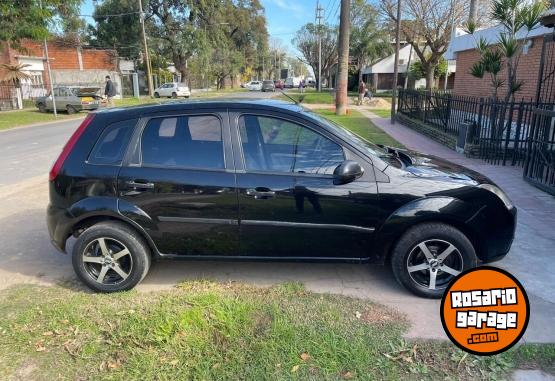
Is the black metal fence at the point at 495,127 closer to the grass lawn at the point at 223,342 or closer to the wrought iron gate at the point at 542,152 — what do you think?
the wrought iron gate at the point at 542,152

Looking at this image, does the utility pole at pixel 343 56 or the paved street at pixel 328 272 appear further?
the utility pole at pixel 343 56

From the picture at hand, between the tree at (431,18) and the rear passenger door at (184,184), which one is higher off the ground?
the tree at (431,18)

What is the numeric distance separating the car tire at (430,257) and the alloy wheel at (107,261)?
7.78 feet

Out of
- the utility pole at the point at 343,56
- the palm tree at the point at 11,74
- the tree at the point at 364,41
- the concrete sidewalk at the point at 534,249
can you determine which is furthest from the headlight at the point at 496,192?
the tree at the point at 364,41

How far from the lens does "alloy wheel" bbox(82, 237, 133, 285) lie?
3.79m

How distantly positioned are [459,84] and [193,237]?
1827 centimetres

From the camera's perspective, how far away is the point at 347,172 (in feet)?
11.2

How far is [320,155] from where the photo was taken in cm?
369

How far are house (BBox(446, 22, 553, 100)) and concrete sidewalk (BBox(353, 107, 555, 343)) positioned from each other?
5.22 meters

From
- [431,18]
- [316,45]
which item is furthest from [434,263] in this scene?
[316,45]

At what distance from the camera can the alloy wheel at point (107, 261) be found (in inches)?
149

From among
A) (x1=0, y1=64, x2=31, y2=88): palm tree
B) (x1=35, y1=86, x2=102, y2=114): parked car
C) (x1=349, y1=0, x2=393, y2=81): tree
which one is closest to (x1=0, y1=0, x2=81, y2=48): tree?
(x1=35, y1=86, x2=102, y2=114): parked car

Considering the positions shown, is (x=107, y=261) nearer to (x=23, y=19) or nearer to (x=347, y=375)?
(x=347, y=375)

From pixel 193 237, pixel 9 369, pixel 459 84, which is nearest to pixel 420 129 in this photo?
pixel 459 84
